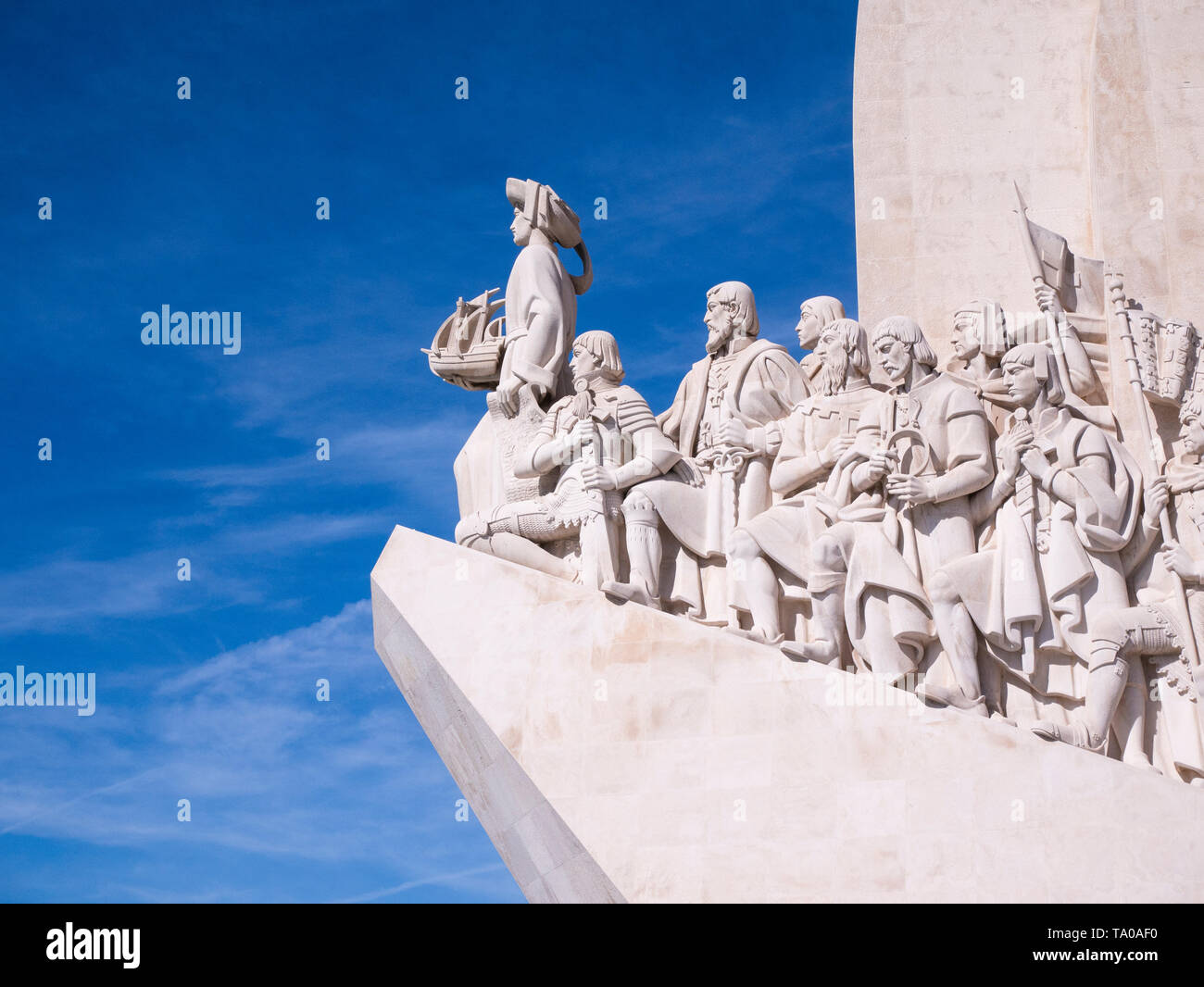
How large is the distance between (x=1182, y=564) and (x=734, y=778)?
7.90ft

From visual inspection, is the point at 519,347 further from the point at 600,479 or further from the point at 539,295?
the point at 600,479

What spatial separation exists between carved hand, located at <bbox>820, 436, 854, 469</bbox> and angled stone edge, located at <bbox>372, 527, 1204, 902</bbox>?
3.80 feet

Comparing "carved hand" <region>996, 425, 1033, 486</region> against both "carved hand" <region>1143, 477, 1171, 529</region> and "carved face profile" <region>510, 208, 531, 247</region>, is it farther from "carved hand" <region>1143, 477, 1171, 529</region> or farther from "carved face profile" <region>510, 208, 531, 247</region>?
"carved face profile" <region>510, 208, 531, 247</region>

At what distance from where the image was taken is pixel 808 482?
31.4 ft

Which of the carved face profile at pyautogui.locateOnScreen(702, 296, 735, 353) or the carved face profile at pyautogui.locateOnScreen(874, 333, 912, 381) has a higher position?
the carved face profile at pyautogui.locateOnScreen(702, 296, 735, 353)

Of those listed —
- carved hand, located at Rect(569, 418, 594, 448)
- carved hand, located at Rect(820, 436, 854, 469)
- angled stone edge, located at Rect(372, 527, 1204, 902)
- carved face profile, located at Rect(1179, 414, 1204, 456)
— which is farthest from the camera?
carved hand, located at Rect(569, 418, 594, 448)

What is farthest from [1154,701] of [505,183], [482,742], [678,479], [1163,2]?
[505,183]

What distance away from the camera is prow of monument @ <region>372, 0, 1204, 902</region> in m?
8.29

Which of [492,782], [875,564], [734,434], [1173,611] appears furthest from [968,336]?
[492,782]

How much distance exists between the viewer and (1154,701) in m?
8.69

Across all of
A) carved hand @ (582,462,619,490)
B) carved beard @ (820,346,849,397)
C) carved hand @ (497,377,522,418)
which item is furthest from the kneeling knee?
carved hand @ (497,377,522,418)

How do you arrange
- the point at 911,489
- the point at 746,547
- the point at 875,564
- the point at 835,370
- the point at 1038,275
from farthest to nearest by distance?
the point at 1038,275
the point at 835,370
the point at 746,547
the point at 911,489
the point at 875,564
